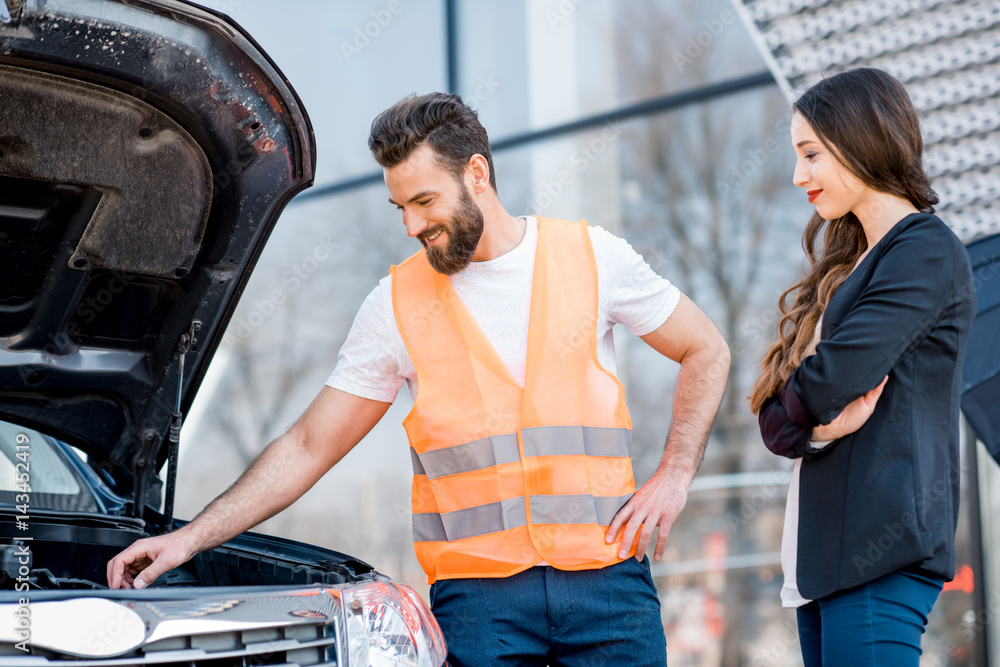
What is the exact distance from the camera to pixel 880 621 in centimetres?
154

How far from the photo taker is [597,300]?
6.73 feet

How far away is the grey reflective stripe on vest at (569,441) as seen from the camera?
6.31 ft

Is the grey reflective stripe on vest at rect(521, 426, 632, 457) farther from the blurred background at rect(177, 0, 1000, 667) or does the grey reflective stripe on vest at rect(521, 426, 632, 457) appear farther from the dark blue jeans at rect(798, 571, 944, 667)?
the blurred background at rect(177, 0, 1000, 667)

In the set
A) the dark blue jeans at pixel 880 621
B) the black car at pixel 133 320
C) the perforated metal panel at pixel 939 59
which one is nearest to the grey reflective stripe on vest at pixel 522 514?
the black car at pixel 133 320

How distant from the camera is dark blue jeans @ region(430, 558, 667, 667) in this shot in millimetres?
1846

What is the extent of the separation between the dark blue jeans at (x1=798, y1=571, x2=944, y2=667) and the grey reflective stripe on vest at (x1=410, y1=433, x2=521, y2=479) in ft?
2.22

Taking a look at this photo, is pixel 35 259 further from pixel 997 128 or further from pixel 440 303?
pixel 997 128

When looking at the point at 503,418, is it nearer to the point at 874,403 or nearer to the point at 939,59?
the point at 874,403

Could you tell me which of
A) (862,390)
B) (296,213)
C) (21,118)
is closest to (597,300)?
(862,390)

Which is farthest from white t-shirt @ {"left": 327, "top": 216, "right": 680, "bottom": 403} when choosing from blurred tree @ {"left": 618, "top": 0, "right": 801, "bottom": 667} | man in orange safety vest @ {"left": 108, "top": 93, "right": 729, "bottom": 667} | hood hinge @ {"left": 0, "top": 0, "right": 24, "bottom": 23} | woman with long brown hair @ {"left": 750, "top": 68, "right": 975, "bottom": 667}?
blurred tree @ {"left": 618, "top": 0, "right": 801, "bottom": 667}

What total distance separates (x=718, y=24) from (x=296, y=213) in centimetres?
326

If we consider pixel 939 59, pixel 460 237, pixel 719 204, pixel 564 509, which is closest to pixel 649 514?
pixel 564 509

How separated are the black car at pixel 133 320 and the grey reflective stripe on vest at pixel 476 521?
19 cm

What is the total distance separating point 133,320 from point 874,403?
166 cm
